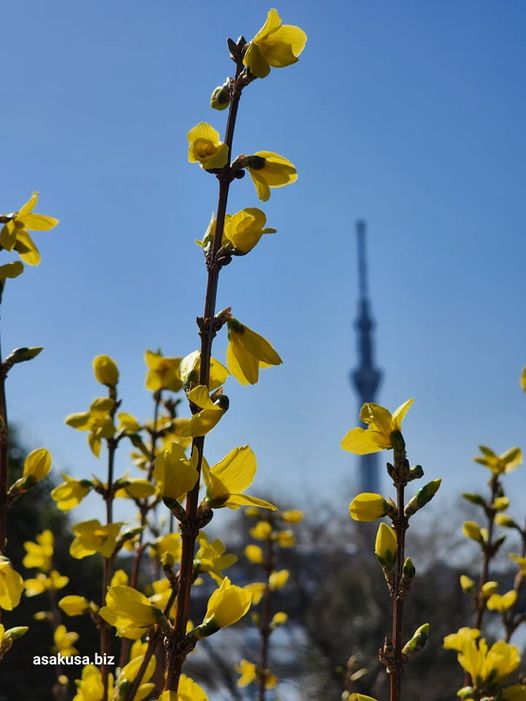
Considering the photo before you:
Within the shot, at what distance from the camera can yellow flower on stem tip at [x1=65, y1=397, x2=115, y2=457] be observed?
1.71m

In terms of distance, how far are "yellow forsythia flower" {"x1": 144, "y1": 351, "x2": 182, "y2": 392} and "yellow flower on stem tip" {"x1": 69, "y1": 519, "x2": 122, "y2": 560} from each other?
1.47 feet

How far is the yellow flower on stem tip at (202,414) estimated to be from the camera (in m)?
0.85

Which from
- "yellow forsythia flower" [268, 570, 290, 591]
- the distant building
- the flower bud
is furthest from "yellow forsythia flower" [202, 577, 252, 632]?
the distant building

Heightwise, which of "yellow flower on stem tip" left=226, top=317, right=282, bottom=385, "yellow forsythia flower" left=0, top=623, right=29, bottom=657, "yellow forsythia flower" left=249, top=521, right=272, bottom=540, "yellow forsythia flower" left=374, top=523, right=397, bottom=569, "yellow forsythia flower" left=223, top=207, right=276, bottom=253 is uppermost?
"yellow forsythia flower" left=223, top=207, right=276, bottom=253

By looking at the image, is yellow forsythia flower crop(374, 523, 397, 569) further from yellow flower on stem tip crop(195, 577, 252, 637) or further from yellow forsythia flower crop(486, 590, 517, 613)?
yellow forsythia flower crop(486, 590, 517, 613)

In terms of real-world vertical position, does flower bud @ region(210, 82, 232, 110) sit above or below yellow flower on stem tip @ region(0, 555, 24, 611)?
above

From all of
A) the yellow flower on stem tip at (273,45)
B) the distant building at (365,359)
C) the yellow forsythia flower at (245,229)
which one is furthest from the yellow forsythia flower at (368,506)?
the distant building at (365,359)

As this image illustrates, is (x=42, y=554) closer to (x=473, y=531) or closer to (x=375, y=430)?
(x=473, y=531)

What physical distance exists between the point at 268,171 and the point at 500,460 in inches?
54.7

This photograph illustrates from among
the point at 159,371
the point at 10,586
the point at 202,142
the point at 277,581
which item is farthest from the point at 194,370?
the point at 277,581

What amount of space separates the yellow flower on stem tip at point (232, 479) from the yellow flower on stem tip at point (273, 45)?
1.75ft

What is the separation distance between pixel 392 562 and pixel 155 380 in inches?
41.9

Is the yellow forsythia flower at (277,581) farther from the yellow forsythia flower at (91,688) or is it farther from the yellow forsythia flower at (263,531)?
the yellow forsythia flower at (91,688)

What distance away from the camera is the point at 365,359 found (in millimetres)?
58406
